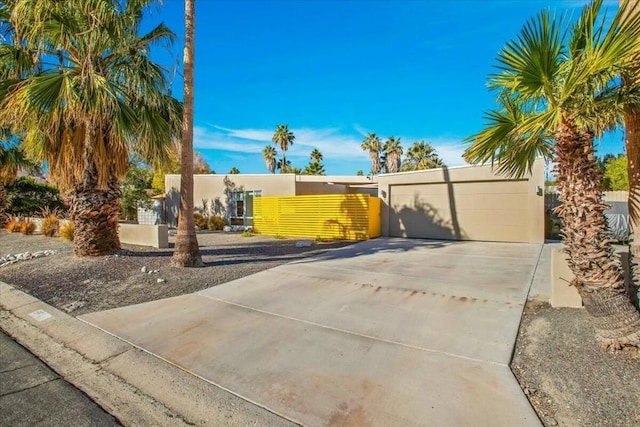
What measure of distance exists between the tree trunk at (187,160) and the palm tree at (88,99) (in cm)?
67

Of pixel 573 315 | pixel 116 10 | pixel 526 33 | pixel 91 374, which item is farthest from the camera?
pixel 116 10

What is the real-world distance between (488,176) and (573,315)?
943cm

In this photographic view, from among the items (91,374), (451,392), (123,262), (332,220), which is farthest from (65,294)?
(332,220)

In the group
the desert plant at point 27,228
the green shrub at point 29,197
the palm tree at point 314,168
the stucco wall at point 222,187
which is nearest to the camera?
the desert plant at point 27,228

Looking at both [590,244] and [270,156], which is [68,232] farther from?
[270,156]

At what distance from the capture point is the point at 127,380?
3.38 metres

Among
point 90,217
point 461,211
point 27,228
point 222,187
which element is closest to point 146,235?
point 90,217

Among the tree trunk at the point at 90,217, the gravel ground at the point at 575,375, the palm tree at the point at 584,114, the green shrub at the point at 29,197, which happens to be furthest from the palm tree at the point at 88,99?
the green shrub at the point at 29,197

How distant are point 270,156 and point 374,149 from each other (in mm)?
12975

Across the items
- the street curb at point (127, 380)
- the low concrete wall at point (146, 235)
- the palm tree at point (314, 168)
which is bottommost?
the street curb at point (127, 380)

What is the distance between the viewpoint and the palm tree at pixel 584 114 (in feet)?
11.4

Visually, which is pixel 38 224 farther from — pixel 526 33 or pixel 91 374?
pixel 526 33

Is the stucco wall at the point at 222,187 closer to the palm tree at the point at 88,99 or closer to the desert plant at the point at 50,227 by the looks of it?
the desert plant at the point at 50,227

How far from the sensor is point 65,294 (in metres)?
6.16
